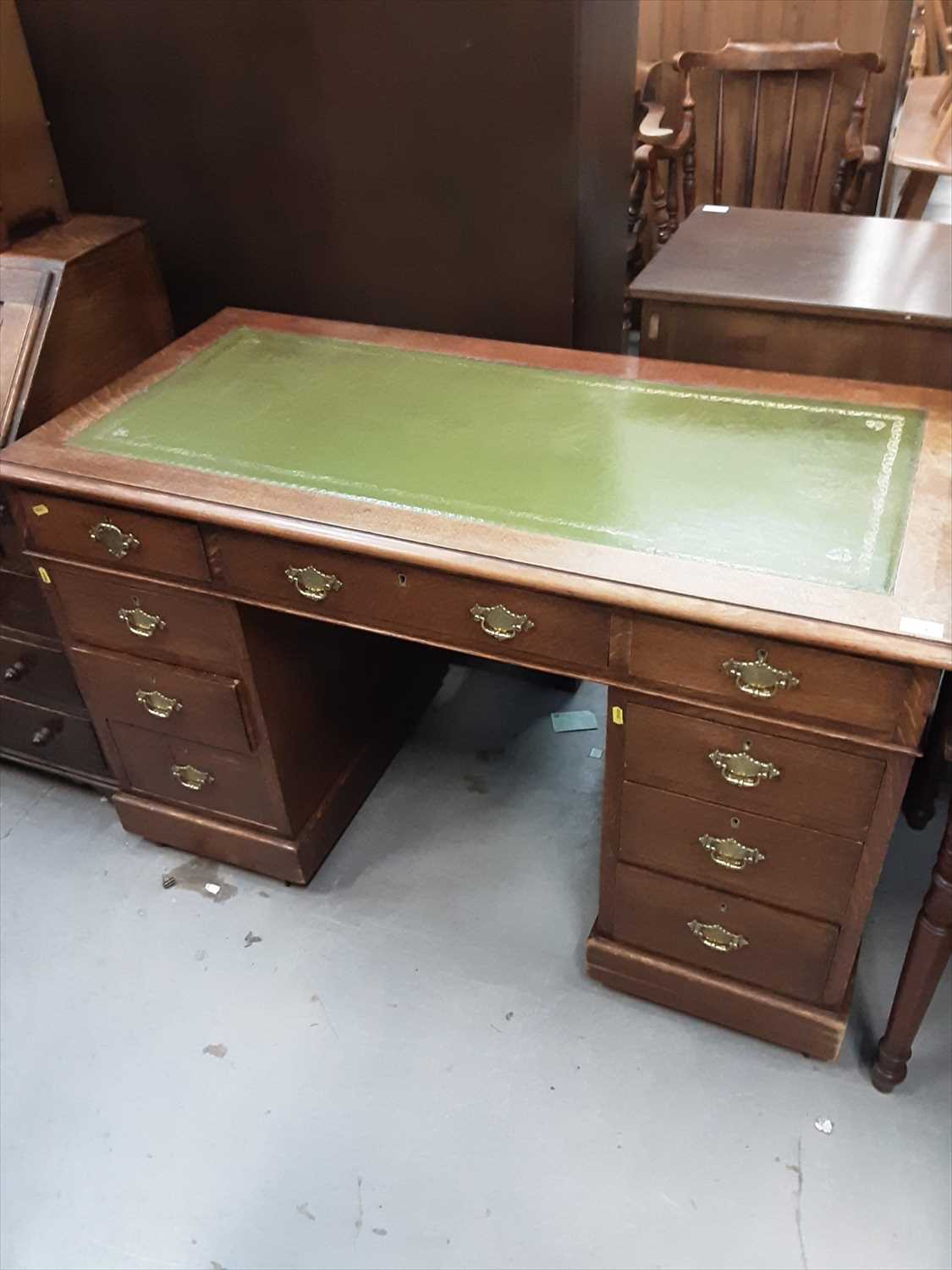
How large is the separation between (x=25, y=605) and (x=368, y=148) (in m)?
0.99

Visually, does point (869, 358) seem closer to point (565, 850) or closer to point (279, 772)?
point (565, 850)

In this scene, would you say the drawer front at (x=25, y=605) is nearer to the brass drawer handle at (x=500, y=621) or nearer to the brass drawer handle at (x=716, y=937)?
the brass drawer handle at (x=500, y=621)

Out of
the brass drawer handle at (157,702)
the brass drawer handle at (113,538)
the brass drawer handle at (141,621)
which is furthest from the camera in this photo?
the brass drawer handle at (157,702)

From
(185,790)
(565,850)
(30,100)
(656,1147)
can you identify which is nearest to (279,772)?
(185,790)

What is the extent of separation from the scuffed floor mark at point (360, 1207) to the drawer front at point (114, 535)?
34.8 inches

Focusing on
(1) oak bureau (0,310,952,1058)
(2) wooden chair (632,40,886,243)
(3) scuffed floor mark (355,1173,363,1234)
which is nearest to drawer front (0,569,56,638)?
(1) oak bureau (0,310,952,1058)

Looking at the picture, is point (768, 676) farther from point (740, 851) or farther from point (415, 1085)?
point (415, 1085)

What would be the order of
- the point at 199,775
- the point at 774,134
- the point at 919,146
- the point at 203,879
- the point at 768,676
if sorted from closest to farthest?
the point at 768,676 → the point at 199,775 → the point at 203,879 → the point at 919,146 → the point at 774,134

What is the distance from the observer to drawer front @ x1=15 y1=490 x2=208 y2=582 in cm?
140

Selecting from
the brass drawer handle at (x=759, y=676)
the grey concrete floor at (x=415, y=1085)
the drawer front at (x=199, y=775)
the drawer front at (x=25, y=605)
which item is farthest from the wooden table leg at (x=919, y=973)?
the drawer front at (x=25, y=605)

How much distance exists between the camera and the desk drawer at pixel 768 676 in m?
1.07

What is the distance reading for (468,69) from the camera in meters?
1.57

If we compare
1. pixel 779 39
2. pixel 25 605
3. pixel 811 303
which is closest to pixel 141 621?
pixel 25 605

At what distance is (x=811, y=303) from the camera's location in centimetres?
149
